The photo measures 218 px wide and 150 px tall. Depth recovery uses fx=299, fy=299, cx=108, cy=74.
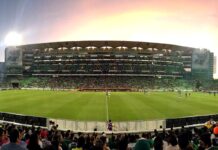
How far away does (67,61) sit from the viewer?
490 feet

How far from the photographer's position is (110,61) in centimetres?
14650

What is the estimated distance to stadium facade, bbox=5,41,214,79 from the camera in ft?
476

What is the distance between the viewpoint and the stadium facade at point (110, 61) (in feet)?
476

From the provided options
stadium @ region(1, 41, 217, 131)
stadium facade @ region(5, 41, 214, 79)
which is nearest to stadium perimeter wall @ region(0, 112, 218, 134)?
stadium @ region(1, 41, 217, 131)

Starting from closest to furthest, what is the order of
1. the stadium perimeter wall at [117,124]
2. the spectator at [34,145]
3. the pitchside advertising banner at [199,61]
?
the spectator at [34,145], the stadium perimeter wall at [117,124], the pitchside advertising banner at [199,61]

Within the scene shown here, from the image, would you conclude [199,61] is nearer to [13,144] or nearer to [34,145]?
[34,145]

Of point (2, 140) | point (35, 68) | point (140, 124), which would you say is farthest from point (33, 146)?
point (35, 68)

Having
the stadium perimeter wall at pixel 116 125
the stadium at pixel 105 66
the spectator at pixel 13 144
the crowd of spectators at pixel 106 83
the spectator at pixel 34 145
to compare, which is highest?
the stadium at pixel 105 66

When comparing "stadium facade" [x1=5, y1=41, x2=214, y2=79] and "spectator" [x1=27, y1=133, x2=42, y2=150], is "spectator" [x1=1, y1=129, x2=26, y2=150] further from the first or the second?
"stadium facade" [x1=5, y1=41, x2=214, y2=79]

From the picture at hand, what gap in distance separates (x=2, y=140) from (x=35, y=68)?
491 ft

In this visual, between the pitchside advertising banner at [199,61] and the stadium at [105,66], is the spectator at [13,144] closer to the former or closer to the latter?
the stadium at [105,66]

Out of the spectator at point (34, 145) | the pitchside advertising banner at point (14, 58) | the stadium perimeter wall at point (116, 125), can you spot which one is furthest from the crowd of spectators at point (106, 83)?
the spectator at point (34, 145)

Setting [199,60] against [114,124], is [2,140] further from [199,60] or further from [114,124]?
[199,60]

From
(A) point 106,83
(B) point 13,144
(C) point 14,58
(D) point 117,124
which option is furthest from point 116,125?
(C) point 14,58
